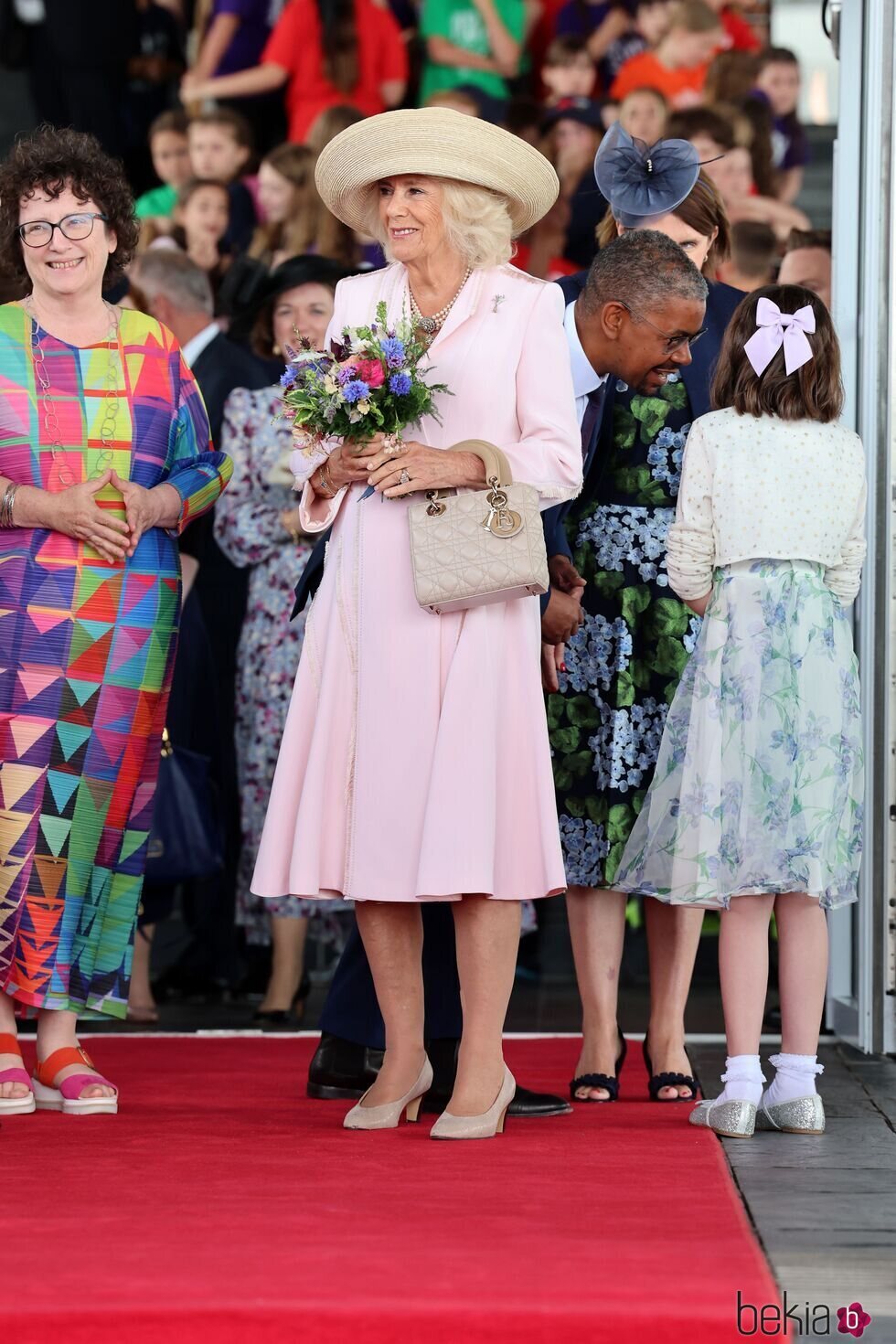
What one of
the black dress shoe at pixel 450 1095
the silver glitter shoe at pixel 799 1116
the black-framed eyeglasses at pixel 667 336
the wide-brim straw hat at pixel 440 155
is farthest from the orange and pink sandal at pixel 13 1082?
the black-framed eyeglasses at pixel 667 336

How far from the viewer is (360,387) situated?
3.19 meters

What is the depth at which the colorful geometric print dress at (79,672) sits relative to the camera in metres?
3.72

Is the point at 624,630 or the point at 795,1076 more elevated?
the point at 624,630

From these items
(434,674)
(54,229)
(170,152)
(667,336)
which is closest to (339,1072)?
(434,674)

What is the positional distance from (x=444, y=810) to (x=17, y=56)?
5675 millimetres

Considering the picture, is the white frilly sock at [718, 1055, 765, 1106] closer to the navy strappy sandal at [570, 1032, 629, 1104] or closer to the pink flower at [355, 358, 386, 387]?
the navy strappy sandal at [570, 1032, 629, 1104]

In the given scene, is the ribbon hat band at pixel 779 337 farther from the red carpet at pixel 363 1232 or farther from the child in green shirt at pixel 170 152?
the child in green shirt at pixel 170 152

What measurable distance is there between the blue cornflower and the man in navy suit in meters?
0.56

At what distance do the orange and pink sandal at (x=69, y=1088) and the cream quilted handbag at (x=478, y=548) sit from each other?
119cm

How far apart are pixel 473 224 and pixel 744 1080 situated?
1640 mm

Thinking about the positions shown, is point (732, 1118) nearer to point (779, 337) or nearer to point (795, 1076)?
point (795, 1076)

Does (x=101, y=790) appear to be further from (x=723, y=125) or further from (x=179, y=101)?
(x=179, y=101)

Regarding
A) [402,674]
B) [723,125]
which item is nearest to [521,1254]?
[402,674]

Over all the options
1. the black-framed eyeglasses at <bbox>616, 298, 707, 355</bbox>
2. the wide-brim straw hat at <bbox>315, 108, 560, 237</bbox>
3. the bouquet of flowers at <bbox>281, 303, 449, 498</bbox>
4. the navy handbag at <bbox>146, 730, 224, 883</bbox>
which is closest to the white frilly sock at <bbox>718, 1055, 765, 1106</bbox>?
the bouquet of flowers at <bbox>281, 303, 449, 498</bbox>
